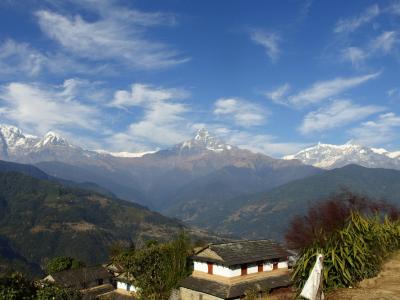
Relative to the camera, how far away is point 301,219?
136 feet

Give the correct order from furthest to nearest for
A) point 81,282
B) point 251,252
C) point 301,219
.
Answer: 1. point 81,282
2. point 251,252
3. point 301,219

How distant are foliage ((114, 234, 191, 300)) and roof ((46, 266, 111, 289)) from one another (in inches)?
1430

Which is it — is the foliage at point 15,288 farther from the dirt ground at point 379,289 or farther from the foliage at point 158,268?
the foliage at point 158,268

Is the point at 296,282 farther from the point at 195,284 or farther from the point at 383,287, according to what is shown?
the point at 195,284

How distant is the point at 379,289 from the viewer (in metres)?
24.3

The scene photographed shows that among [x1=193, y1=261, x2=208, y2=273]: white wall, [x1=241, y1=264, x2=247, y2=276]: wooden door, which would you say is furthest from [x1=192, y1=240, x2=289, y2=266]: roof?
[x1=241, y1=264, x2=247, y2=276]: wooden door

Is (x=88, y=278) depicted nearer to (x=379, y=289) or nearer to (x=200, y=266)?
(x=200, y=266)

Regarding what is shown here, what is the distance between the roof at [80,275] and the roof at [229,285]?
41.4 m

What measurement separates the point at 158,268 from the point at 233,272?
34.0ft

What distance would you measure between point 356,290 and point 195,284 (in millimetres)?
31467

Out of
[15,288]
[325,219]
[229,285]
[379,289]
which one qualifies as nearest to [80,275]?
[229,285]

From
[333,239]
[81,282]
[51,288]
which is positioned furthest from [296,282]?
[81,282]

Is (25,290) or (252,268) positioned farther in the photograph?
(252,268)

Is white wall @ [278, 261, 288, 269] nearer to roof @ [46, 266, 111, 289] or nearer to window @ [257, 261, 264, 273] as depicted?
window @ [257, 261, 264, 273]
